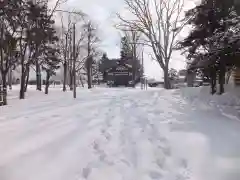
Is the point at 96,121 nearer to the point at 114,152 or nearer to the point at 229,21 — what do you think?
the point at 114,152

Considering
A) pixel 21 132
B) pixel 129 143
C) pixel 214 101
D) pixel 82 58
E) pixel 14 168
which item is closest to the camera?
pixel 14 168

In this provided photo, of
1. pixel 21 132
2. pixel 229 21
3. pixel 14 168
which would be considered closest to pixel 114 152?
pixel 14 168

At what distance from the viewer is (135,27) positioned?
40281 millimetres

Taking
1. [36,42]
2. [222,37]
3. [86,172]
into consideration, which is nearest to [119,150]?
[86,172]

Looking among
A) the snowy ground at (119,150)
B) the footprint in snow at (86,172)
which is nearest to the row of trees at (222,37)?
the snowy ground at (119,150)

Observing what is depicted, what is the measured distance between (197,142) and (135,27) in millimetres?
33740

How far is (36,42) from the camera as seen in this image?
2298cm

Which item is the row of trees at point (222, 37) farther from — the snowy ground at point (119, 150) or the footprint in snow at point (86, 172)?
the footprint in snow at point (86, 172)

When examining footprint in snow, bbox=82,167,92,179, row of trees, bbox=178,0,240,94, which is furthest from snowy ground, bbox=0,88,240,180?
row of trees, bbox=178,0,240,94

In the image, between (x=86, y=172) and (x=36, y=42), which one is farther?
(x=36, y=42)

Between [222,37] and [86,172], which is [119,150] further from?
[222,37]

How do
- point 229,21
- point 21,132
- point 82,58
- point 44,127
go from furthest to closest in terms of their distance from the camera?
1. point 82,58
2. point 229,21
3. point 44,127
4. point 21,132

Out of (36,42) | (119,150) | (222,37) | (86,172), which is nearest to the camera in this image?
(86,172)

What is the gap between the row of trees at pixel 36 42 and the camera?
13406 millimetres
